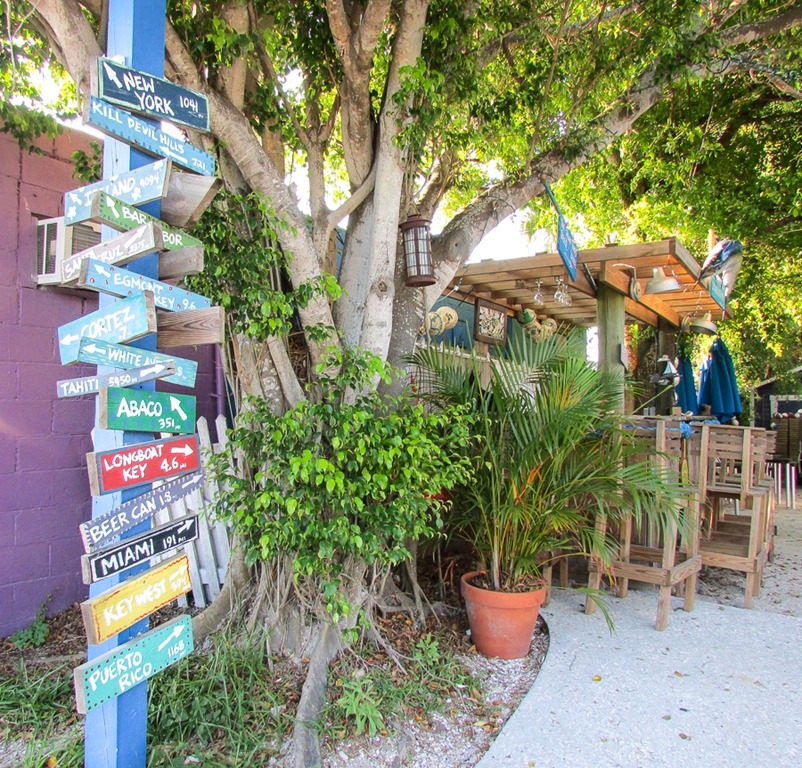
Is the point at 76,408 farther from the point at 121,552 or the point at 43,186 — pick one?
the point at 121,552

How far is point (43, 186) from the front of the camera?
3.82 m

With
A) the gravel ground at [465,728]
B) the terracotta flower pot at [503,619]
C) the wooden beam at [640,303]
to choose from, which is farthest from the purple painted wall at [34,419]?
the wooden beam at [640,303]

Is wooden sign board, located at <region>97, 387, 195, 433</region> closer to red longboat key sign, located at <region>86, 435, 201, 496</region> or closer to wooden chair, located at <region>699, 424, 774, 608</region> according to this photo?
red longboat key sign, located at <region>86, 435, 201, 496</region>

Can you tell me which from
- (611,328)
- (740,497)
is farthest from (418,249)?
(740,497)

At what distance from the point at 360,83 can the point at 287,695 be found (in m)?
3.27

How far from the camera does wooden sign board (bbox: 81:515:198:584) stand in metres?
1.78

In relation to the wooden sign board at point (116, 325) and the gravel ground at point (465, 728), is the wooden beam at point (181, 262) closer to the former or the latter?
the wooden sign board at point (116, 325)

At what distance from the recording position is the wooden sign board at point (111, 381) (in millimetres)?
1928

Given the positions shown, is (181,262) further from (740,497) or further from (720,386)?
(720,386)

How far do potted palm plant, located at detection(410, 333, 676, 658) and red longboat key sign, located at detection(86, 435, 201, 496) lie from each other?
1.79 meters

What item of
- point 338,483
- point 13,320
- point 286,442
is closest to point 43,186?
point 13,320

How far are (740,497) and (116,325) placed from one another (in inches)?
184

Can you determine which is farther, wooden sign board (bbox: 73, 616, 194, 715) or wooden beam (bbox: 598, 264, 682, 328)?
wooden beam (bbox: 598, 264, 682, 328)

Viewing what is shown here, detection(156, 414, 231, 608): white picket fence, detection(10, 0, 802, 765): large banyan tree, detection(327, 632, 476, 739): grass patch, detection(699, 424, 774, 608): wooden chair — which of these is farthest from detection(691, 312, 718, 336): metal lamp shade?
detection(156, 414, 231, 608): white picket fence
